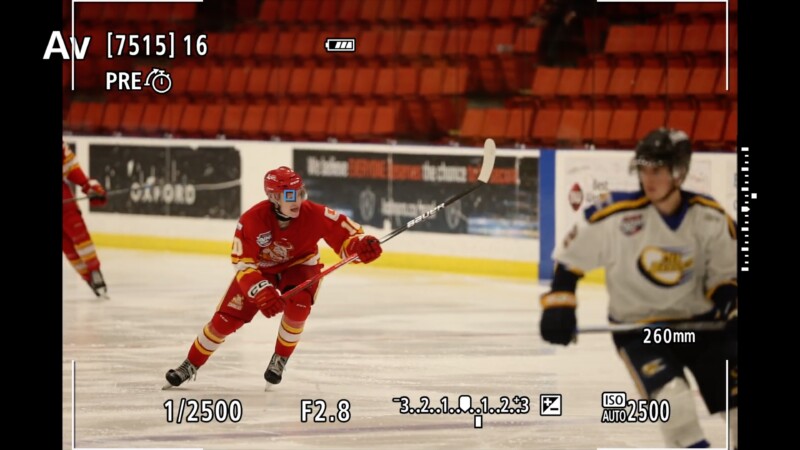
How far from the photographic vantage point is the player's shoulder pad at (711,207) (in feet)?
12.9

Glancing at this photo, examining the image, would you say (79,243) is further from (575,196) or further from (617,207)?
(617,207)

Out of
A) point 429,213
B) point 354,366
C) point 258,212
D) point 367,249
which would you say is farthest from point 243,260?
point 354,366

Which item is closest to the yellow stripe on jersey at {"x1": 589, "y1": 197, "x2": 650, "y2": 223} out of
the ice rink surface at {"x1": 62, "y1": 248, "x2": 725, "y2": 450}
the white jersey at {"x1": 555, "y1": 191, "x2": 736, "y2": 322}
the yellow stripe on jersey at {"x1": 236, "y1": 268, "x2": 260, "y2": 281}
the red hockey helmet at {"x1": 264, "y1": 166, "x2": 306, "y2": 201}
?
the white jersey at {"x1": 555, "y1": 191, "x2": 736, "y2": 322}

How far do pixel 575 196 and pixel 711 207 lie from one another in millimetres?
5040

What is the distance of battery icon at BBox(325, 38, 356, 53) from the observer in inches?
369

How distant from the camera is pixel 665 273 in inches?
157

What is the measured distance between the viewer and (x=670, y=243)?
3.96m

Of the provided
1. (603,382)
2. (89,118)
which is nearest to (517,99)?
(89,118)

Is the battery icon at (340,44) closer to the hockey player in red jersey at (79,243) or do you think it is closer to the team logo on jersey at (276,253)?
the hockey player in red jersey at (79,243)

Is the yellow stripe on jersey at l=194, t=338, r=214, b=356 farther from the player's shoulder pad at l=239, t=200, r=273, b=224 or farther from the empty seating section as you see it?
the empty seating section

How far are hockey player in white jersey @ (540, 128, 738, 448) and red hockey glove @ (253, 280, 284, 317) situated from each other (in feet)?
5.34

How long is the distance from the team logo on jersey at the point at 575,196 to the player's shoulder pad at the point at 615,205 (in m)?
4.92
